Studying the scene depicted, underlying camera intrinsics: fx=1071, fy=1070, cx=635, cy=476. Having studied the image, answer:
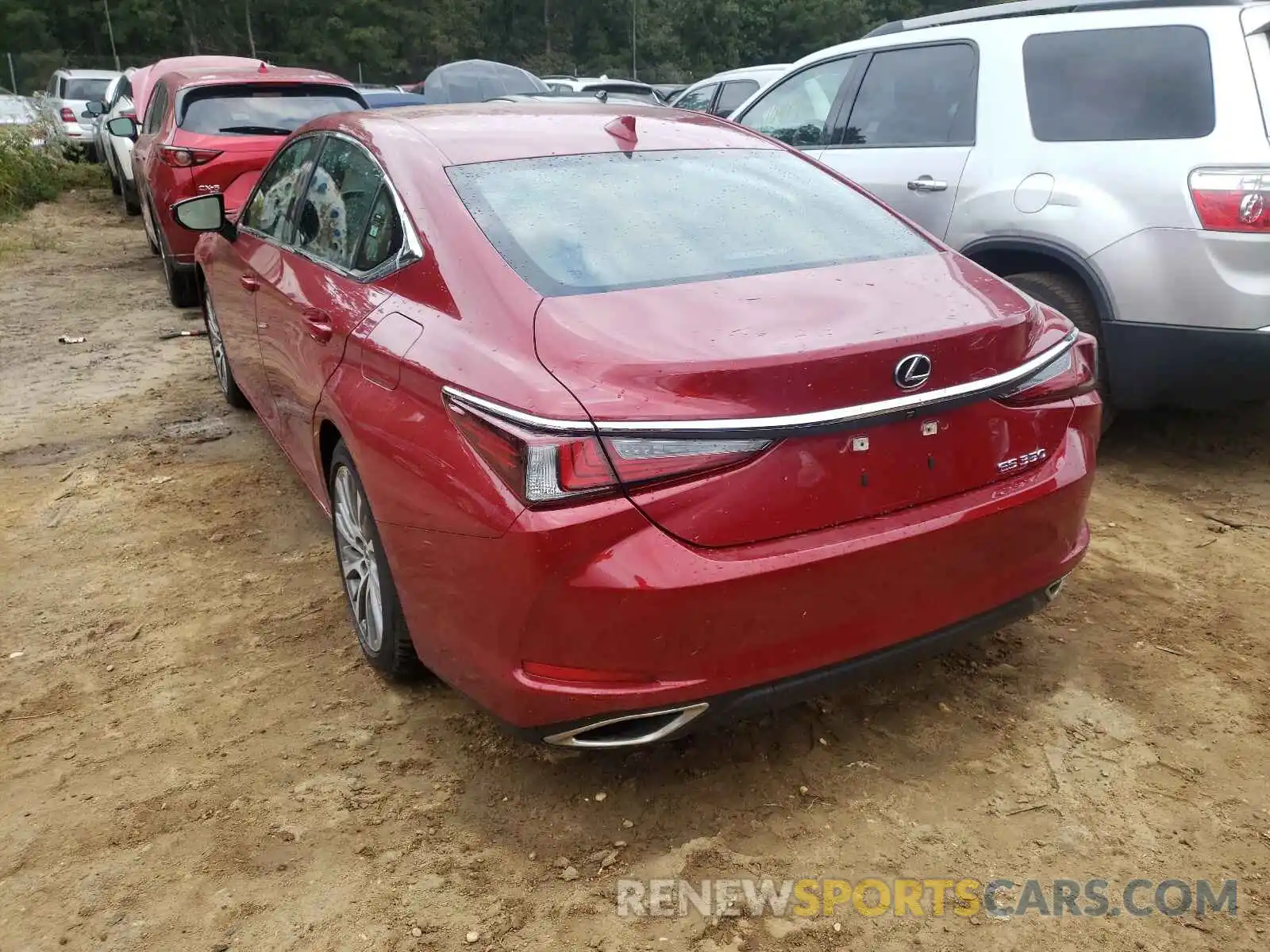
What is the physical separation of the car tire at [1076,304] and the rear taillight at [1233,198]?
563 millimetres

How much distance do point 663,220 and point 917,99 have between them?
2986 millimetres

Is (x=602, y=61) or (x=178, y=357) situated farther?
(x=602, y=61)

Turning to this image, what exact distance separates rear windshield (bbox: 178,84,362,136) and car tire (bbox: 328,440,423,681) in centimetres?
534

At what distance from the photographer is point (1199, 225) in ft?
13.0

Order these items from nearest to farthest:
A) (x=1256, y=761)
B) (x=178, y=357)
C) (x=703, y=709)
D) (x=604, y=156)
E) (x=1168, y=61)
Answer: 1. (x=703, y=709)
2. (x=1256, y=761)
3. (x=604, y=156)
4. (x=1168, y=61)
5. (x=178, y=357)

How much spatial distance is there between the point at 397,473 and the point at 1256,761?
88.5 inches

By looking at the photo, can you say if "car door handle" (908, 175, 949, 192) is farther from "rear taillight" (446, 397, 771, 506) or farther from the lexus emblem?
"rear taillight" (446, 397, 771, 506)

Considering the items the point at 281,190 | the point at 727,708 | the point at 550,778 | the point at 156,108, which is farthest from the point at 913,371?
the point at 156,108

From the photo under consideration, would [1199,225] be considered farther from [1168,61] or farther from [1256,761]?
[1256,761]

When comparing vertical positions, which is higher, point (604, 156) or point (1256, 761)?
point (604, 156)

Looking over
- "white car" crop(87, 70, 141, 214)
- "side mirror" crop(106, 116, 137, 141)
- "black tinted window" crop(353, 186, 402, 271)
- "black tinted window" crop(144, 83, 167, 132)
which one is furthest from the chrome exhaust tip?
"white car" crop(87, 70, 141, 214)

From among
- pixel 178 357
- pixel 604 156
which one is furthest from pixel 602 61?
pixel 604 156

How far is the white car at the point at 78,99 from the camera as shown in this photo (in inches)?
687

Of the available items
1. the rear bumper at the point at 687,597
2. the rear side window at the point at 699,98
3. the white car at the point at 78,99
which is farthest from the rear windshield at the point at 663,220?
the white car at the point at 78,99
